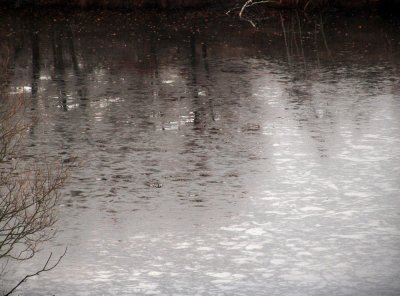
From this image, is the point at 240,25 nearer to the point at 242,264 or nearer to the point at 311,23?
the point at 311,23

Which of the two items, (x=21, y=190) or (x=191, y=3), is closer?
(x=21, y=190)

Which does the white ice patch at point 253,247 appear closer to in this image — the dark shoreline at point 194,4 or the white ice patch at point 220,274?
the white ice patch at point 220,274

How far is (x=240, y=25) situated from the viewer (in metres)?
38.8

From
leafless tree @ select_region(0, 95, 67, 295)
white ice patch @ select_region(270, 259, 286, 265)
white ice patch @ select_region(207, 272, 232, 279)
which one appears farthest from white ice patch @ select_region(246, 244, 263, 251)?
leafless tree @ select_region(0, 95, 67, 295)

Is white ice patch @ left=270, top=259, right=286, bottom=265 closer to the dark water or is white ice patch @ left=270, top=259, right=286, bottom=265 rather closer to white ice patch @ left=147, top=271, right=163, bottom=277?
the dark water

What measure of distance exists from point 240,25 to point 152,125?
18.7m

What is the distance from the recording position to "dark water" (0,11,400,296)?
39.3ft

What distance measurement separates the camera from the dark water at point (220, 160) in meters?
12.0

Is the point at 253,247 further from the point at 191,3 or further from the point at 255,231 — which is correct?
the point at 191,3

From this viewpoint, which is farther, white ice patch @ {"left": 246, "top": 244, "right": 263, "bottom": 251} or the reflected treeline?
the reflected treeline

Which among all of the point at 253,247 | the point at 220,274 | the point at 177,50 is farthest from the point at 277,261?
the point at 177,50

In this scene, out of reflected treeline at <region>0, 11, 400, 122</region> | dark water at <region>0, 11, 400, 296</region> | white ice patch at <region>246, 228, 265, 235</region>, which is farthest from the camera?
reflected treeline at <region>0, 11, 400, 122</region>

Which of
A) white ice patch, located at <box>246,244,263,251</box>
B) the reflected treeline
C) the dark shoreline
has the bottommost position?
white ice patch, located at <box>246,244,263,251</box>

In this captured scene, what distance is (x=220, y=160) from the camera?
17594mm
